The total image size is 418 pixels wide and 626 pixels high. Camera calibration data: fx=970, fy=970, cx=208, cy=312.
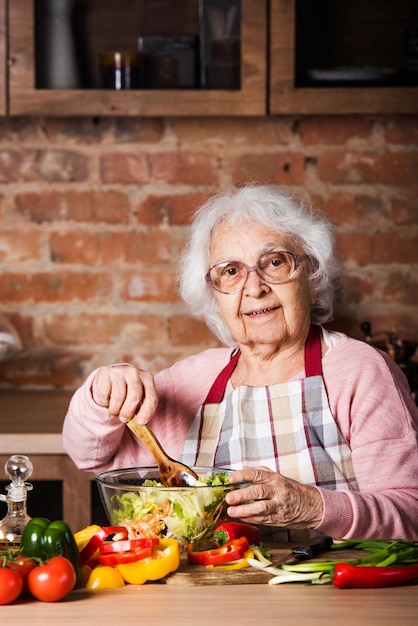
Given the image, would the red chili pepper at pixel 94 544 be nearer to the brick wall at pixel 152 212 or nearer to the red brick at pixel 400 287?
the brick wall at pixel 152 212

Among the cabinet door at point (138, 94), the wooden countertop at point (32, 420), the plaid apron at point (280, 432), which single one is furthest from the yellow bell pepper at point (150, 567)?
the cabinet door at point (138, 94)

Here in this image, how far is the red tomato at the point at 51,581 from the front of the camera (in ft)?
4.17

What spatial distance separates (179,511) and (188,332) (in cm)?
164

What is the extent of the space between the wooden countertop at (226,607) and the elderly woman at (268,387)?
40 centimetres

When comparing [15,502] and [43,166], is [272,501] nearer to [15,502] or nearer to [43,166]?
[15,502]

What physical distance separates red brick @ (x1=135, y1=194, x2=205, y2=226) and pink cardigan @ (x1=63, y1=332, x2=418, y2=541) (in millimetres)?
945

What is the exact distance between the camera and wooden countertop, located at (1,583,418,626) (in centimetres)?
121

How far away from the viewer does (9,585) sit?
4.14ft

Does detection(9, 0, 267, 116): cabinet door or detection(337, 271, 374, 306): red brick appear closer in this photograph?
detection(9, 0, 267, 116): cabinet door

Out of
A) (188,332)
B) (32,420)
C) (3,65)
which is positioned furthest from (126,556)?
(3,65)

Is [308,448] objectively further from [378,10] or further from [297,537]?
[378,10]

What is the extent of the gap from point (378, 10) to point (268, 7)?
42 cm

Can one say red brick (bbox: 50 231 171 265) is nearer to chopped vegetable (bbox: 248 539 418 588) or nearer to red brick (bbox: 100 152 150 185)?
red brick (bbox: 100 152 150 185)

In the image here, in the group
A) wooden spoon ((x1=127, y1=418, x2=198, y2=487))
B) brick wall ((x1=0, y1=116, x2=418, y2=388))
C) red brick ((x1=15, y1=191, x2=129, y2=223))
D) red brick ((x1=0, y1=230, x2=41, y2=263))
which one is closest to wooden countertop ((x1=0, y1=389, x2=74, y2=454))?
brick wall ((x1=0, y1=116, x2=418, y2=388))
